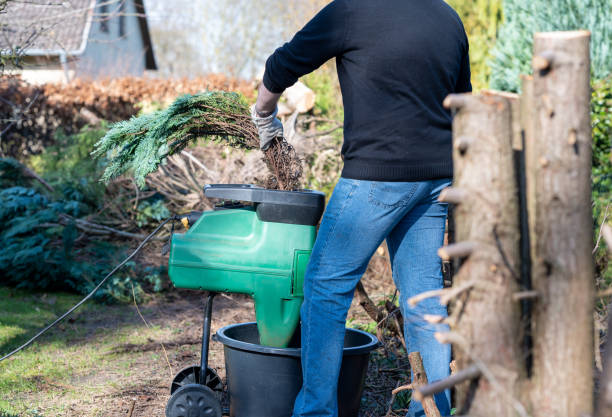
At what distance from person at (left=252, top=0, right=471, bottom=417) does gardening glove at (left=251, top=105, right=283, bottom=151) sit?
0.16m

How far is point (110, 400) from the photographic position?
9.82 ft

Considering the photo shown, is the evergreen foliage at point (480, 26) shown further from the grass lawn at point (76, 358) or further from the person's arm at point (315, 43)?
the person's arm at point (315, 43)

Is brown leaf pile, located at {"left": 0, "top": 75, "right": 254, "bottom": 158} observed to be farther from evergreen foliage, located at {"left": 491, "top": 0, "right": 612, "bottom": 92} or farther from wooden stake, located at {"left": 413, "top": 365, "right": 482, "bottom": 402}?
wooden stake, located at {"left": 413, "top": 365, "right": 482, "bottom": 402}

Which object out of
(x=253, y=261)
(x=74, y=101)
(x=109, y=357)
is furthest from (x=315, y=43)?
(x=74, y=101)

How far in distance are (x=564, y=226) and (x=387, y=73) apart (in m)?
1.03

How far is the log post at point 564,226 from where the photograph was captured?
45.2 inches

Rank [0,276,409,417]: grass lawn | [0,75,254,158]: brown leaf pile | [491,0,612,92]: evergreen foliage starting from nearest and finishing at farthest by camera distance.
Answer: [0,276,409,417]: grass lawn
[491,0,612,92]: evergreen foliage
[0,75,254,158]: brown leaf pile

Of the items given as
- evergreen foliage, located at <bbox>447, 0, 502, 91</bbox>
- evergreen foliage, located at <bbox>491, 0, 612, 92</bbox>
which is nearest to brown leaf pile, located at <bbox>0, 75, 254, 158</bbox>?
evergreen foliage, located at <bbox>447, 0, 502, 91</bbox>

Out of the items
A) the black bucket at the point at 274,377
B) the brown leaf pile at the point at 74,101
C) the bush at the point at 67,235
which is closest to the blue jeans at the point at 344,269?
the black bucket at the point at 274,377

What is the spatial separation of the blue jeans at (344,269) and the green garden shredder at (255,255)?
0.78 feet

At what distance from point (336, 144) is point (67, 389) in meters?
3.55

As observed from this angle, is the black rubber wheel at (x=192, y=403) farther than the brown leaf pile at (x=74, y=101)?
No

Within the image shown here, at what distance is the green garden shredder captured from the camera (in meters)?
2.40

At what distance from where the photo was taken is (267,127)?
2414mm
